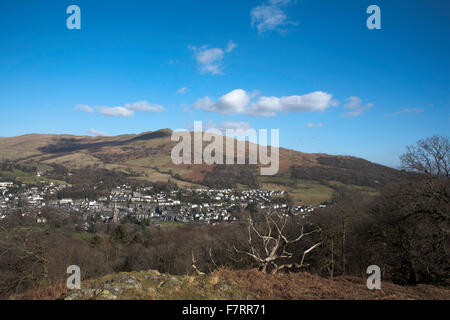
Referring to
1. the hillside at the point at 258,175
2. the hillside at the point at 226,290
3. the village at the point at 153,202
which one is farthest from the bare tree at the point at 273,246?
the hillside at the point at 258,175

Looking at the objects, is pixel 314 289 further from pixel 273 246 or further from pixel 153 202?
pixel 153 202

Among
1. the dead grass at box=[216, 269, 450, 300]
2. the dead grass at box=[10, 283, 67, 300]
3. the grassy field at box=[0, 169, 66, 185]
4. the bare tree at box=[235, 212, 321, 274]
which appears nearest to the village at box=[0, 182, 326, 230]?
the grassy field at box=[0, 169, 66, 185]

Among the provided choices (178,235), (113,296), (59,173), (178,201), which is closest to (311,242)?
(113,296)

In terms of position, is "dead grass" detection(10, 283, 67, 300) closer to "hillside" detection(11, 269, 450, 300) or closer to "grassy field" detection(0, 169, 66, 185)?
"hillside" detection(11, 269, 450, 300)

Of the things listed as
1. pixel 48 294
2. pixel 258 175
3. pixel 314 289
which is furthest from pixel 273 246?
pixel 258 175

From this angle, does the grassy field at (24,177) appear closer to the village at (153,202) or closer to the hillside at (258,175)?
the hillside at (258,175)
